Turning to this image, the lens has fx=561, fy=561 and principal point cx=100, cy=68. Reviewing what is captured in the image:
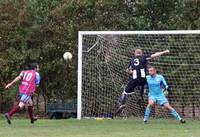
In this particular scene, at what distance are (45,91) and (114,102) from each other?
307 inches

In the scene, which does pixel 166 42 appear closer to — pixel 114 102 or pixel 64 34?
pixel 114 102

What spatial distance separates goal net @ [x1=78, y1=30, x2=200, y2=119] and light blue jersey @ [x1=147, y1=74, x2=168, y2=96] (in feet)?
12.7

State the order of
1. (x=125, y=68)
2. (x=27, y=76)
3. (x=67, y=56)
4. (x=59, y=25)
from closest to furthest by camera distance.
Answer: (x=27, y=76) → (x=125, y=68) → (x=67, y=56) → (x=59, y=25)

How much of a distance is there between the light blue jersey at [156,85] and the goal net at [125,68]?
3870 mm

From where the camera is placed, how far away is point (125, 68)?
20.8 meters

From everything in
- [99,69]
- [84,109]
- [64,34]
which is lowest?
[84,109]

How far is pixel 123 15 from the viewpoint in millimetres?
26188

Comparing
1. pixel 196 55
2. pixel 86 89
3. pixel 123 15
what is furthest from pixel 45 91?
pixel 196 55

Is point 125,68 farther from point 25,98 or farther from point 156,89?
point 25,98

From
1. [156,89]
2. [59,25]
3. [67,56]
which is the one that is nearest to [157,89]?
[156,89]

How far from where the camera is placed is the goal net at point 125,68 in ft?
67.9

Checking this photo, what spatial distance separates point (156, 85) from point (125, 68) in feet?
14.7

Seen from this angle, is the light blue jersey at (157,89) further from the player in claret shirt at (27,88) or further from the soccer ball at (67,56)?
the soccer ball at (67,56)

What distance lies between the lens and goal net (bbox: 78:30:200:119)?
20703 mm
